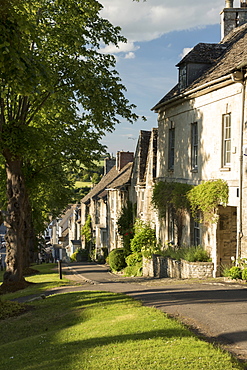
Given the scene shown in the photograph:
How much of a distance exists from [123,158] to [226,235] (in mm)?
30403

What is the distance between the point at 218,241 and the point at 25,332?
9998 millimetres

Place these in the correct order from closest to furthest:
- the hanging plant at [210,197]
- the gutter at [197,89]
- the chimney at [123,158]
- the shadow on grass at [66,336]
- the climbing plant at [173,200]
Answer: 1. the shadow on grass at [66,336]
2. the gutter at [197,89]
3. the hanging plant at [210,197]
4. the climbing plant at [173,200]
5. the chimney at [123,158]

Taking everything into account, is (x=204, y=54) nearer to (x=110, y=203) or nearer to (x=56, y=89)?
(x=56, y=89)

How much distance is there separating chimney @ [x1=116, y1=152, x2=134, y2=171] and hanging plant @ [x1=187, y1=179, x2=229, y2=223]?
27786 millimetres

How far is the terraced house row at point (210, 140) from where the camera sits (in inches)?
666

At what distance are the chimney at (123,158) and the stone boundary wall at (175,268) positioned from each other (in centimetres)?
2205

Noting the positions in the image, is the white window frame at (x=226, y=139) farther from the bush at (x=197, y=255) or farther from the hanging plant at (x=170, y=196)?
the bush at (x=197, y=255)

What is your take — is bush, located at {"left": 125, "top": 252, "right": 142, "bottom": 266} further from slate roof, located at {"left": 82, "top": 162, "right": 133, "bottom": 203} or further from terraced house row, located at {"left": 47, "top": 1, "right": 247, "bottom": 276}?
slate roof, located at {"left": 82, "top": 162, "right": 133, "bottom": 203}

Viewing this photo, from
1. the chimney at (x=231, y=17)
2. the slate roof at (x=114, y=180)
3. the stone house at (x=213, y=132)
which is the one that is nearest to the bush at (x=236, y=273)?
the stone house at (x=213, y=132)

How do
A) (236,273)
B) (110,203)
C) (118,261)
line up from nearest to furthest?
(236,273) → (118,261) → (110,203)

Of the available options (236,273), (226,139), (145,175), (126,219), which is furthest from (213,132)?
(126,219)

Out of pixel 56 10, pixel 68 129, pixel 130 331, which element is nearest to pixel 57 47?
pixel 56 10

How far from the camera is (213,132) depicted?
19.4 meters

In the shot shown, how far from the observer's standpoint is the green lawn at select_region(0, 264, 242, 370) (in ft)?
22.6
